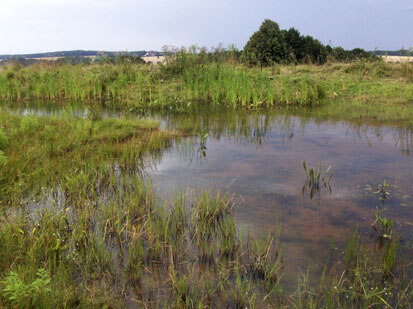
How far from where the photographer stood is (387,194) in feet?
14.7

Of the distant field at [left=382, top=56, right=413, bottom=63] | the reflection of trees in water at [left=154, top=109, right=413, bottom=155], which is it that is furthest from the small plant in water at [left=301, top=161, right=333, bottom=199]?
the distant field at [left=382, top=56, right=413, bottom=63]

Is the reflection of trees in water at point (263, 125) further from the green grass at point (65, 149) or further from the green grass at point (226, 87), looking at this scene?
the green grass at point (65, 149)

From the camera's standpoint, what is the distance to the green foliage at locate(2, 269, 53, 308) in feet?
7.79

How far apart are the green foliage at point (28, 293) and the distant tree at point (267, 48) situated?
15.7 meters

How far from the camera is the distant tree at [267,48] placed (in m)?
17.2

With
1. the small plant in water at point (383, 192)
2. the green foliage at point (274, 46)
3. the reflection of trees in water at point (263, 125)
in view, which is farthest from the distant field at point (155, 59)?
the small plant in water at point (383, 192)

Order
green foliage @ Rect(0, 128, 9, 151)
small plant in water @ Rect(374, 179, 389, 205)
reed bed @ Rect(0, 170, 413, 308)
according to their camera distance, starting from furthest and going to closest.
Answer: green foliage @ Rect(0, 128, 9, 151), small plant in water @ Rect(374, 179, 389, 205), reed bed @ Rect(0, 170, 413, 308)

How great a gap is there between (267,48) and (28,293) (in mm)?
16420

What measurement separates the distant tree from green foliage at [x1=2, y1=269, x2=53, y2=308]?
1567 centimetres

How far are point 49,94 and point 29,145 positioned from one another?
814 cm

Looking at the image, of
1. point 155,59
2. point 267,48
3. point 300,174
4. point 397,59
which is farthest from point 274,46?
point 300,174

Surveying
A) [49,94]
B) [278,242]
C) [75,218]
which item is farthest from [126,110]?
[278,242]

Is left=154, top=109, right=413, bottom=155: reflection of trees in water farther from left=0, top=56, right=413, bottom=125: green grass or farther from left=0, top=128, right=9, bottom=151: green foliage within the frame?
left=0, top=128, right=9, bottom=151: green foliage

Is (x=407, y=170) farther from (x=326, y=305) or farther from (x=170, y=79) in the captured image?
(x=170, y=79)
